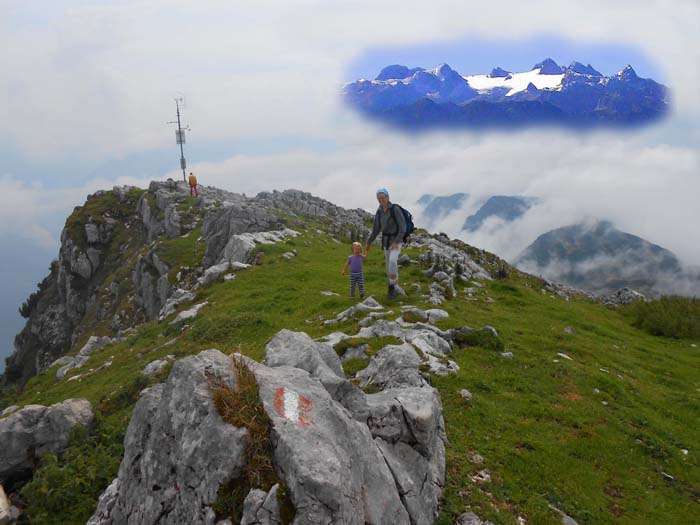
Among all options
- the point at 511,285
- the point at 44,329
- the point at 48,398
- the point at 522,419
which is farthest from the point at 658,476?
the point at 44,329

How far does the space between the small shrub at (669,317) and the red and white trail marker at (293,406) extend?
2827cm

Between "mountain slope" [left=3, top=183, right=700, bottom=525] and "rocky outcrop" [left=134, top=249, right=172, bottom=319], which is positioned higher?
"mountain slope" [left=3, top=183, right=700, bottom=525]

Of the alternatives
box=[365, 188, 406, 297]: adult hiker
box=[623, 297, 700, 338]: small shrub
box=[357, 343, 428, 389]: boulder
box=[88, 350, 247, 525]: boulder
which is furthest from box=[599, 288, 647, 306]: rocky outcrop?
box=[88, 350, 247, 525]: boulder

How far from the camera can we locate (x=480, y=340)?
1767cm

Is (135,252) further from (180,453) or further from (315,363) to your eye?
(180,453)

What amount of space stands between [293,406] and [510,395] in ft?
31.2

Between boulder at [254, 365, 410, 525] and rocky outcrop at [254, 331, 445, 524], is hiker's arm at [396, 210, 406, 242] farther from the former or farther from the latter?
boulder at [254, 365, 410, 525]

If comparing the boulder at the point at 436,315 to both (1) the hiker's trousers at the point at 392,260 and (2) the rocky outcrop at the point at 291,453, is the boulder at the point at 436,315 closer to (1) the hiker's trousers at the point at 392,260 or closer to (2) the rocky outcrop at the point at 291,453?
(1) the hiker's trousers at the point at 392,260

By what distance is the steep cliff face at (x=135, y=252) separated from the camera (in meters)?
42.1

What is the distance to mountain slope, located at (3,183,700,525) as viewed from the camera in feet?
32.1

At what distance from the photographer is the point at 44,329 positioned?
6694 cm

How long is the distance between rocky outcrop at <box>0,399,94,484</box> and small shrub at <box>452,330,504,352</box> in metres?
13.2

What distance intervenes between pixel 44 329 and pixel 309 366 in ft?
243

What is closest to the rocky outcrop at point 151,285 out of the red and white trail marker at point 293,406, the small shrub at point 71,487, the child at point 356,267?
the child at point 356,267
